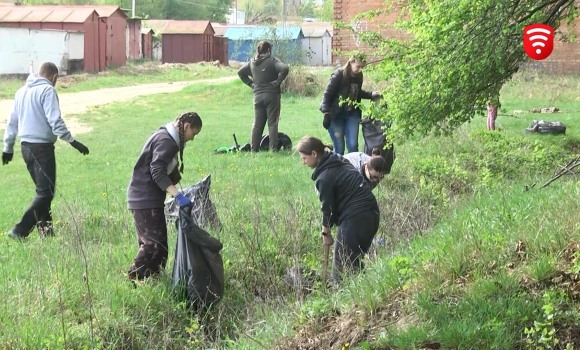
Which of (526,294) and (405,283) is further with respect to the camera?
(405,283)

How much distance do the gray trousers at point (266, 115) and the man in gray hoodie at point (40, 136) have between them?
530 centimetres

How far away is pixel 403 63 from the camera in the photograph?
23.6 ft

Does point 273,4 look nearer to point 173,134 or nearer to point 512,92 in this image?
point 512,92

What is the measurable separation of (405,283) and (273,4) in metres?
95.2

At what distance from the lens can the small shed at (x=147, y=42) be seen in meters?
53.3

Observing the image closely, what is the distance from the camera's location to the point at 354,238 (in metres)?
6.32

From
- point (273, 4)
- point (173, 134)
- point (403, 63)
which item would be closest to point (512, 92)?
point (403, 63)

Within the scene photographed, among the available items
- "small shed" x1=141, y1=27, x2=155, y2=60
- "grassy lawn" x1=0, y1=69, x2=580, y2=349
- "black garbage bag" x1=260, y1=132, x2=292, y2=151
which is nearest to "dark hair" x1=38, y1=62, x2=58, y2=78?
"grassy lawn" x1=0, y1=69, x2=580, y2=349

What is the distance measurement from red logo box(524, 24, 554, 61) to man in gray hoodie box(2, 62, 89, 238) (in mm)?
4374

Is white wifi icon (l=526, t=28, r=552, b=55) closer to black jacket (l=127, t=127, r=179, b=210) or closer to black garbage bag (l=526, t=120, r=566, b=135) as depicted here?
black jacket (l=127, t=127, r=179, b=210)

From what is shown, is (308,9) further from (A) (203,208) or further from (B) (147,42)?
(A) (203,208)

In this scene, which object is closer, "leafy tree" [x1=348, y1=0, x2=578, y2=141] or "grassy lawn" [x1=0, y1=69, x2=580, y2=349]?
"grassy lawn" [x1=0, y1=69, x2=580, y2=349]

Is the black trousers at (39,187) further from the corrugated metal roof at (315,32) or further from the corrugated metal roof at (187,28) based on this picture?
the corrugated metal roof at (315,32)

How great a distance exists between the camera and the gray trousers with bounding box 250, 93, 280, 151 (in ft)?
42.5
